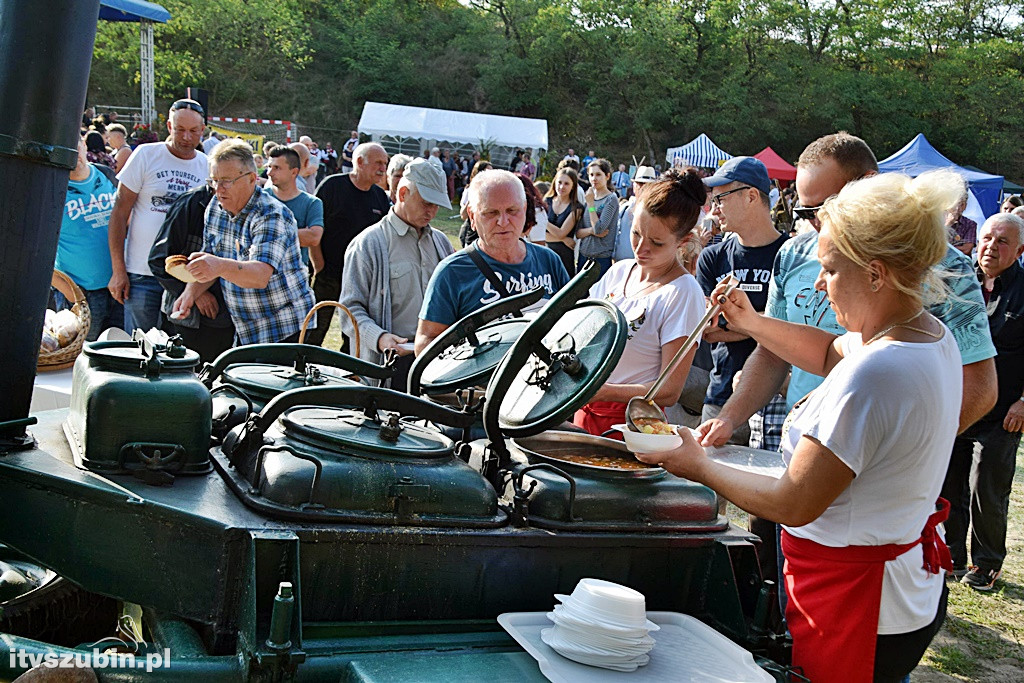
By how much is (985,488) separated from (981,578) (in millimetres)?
476

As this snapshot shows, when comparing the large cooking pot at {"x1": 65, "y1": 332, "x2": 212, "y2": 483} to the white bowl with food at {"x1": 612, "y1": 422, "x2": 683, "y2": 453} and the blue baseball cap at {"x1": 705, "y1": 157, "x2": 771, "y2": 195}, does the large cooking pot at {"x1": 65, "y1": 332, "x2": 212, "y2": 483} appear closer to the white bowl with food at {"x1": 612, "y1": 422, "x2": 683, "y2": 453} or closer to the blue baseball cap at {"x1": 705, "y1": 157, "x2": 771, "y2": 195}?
the white bowl with food at {"x1": 612, "y1": 422, "x2": 683, "y2": 453}

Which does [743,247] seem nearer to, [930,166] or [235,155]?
[235,155]

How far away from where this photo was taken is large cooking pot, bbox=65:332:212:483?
6.91ft

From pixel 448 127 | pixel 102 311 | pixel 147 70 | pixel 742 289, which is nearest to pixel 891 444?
pixel 742 289

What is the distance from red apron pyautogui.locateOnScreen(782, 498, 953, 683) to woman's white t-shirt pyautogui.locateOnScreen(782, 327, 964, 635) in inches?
1.0

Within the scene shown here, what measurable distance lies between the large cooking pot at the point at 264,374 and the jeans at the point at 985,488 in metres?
3.31

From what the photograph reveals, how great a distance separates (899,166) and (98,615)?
20488 millimetres

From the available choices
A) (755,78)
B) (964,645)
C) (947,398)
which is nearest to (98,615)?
(947,398)

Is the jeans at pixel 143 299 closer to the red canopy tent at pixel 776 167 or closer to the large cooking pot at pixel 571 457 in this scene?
the large cooking pot at pixel 571 457

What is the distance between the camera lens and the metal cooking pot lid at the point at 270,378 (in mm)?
2842

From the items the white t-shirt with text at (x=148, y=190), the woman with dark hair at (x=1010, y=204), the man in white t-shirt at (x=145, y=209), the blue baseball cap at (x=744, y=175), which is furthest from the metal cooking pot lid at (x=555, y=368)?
the woman with dark hair at (x=1010, y=204)

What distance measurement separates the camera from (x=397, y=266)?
4773mm

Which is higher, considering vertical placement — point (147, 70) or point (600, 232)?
point (147, 70)

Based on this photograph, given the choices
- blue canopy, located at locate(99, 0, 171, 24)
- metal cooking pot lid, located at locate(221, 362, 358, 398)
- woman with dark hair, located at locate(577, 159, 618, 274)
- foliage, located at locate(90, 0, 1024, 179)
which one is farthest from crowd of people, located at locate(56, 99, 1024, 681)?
foliage, located at locate(90, 0, 1024, 179)
